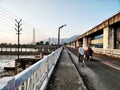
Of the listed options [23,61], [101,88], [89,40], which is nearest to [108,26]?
[23,61]

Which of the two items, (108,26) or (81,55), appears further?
(108,26)

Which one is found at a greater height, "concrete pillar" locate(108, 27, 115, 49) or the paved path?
"concrete pillar" locate(108, 27, 115, 49)

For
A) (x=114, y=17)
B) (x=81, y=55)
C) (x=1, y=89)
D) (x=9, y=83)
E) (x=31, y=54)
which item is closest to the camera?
(x=1, y=89)

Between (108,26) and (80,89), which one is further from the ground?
(108,26)

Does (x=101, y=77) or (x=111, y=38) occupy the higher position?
(x=111, y=38)

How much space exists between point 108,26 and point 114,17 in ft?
12.4

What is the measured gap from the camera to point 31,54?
84188mm

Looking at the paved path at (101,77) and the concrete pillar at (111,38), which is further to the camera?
the concrete pillar at (111,38)

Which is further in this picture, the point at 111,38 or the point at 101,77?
the point at 111,38

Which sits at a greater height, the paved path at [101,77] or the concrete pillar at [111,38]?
the concrete pillar at [111,38]

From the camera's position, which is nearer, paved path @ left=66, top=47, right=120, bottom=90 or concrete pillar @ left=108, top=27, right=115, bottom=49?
paved path @ left=66, top=47, right=120, bottom=90

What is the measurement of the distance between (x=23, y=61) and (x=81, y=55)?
18.7 m

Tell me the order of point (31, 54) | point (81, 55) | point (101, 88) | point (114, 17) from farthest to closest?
1. point (31, 54)
2. point (114, 17)
3. point (81, 55)
4. point (101, 88)

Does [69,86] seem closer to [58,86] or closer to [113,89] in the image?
[58,86]
